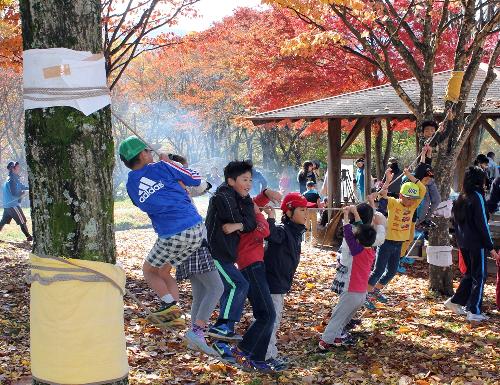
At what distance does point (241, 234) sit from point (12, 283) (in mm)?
4943

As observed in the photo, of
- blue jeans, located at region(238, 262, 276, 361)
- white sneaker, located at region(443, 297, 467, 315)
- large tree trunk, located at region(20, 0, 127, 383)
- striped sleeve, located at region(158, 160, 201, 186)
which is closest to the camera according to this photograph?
large tree trunk, located at region(20, 0, 127, 383)

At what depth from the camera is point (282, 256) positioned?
18.3ft

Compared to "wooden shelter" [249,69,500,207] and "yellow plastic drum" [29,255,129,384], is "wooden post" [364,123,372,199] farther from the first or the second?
"yellow plastic drum" [29,255,129,384]

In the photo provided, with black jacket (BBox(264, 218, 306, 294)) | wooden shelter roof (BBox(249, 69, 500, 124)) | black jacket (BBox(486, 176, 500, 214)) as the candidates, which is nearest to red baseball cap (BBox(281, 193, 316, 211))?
black jacket (BBox(264, 218, 306, 294))

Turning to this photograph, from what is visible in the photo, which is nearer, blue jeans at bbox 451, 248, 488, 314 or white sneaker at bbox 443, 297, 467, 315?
blue jeans at bbox 451, 248, 488, 314

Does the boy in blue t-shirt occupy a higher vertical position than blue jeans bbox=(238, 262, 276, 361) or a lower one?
higher

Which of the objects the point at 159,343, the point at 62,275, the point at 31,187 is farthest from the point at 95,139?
the point at 159,343

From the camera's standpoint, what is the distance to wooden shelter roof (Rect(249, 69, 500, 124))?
1230cm

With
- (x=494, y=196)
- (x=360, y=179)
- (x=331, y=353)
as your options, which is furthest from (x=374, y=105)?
(x=331, y=353)

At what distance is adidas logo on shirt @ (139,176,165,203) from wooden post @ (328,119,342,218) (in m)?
9.01

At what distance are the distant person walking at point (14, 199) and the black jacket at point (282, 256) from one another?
9.43m

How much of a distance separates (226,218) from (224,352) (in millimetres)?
1107

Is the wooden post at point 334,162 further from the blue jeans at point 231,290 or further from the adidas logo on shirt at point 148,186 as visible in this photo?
the adidas logo on shirt at point 148,186

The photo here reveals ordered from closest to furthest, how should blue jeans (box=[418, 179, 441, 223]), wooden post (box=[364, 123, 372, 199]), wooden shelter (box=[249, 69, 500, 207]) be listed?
blue jeans (box=[418, 179, 441, 223]) → wooden shelter (box=[249, 69, 500, 207]) → wooden post (box=[364, 123, 372, 199])
